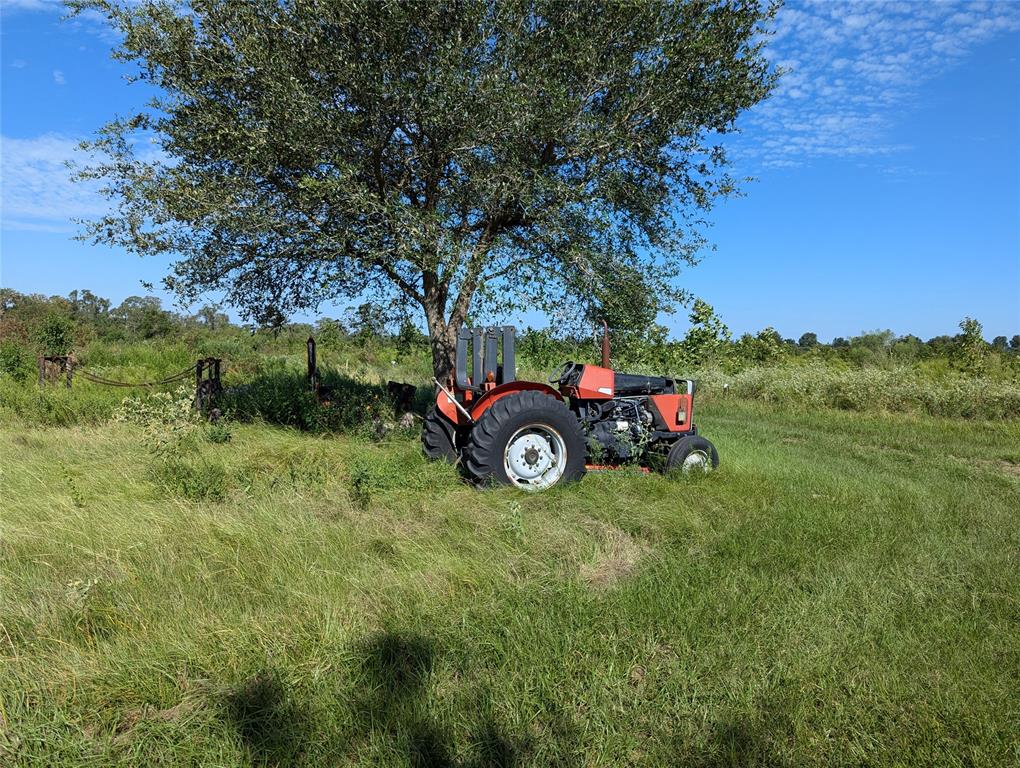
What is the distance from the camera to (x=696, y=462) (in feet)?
20.9

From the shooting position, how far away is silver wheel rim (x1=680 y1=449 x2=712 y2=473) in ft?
20.3

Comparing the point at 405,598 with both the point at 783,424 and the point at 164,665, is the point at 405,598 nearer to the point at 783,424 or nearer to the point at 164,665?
the point at 164,665

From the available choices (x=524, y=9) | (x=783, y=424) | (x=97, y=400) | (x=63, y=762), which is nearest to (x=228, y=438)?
(x=97, y=400)

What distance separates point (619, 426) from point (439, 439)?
1872 mm

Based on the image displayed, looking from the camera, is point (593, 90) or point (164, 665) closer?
point (164, 665)

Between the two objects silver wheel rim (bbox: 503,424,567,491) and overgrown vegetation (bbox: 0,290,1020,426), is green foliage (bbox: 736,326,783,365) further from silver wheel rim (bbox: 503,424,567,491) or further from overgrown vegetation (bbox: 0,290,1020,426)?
silver wheel rim (bbox: 503,424,567,491)

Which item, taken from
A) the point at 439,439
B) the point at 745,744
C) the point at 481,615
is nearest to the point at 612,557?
the point at 481,615

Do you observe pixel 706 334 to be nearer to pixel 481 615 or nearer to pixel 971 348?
pixel 971 348

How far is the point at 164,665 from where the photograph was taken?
2.55 meters

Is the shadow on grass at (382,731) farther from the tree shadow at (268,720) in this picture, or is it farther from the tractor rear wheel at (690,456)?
the tractor rear wheel at (690,456)

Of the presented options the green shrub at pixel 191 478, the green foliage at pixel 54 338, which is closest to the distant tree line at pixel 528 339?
the green foliage at pixel 54 338

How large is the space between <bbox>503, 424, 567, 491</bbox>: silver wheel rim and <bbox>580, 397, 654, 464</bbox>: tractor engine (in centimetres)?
61

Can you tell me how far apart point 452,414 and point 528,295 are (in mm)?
2543

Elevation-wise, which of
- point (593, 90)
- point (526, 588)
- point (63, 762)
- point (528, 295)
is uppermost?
point (593, 90)
